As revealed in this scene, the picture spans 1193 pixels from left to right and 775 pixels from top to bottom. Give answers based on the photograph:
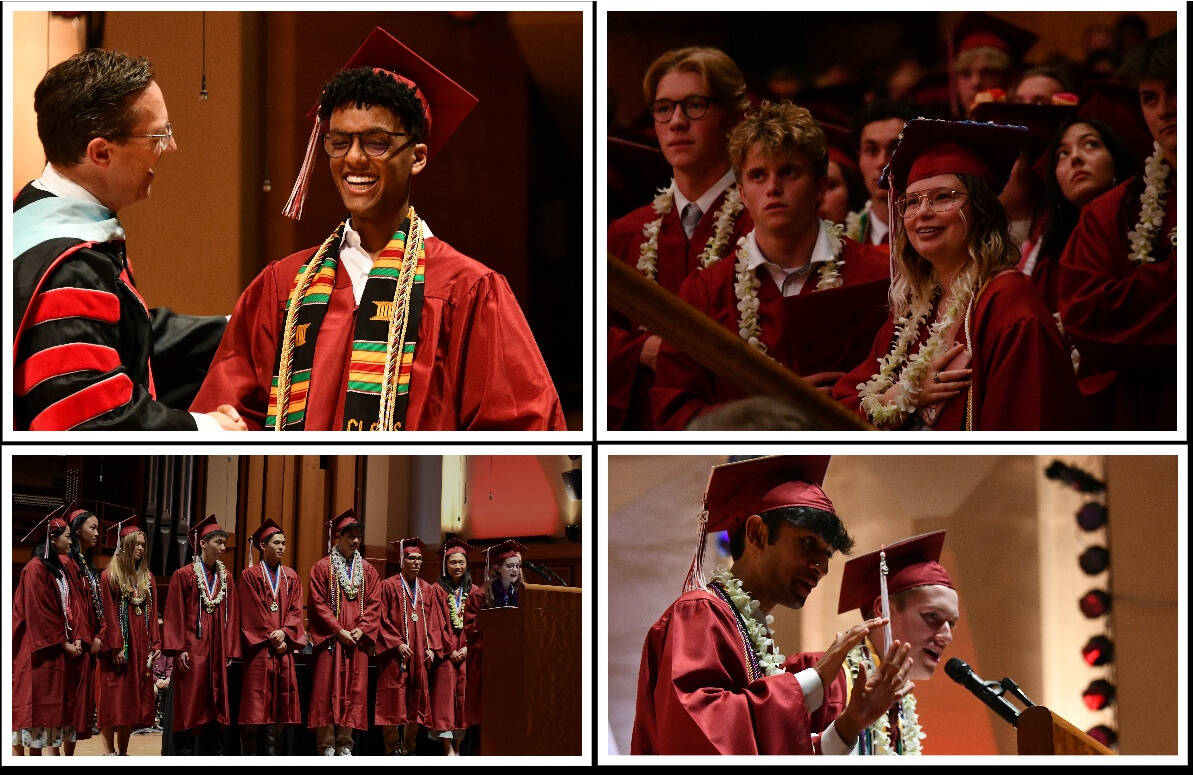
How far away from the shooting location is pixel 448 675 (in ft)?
10.7

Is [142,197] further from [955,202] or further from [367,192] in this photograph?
[955,202]

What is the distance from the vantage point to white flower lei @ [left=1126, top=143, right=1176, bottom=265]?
10.8 ft

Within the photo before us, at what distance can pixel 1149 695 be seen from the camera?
128 inches

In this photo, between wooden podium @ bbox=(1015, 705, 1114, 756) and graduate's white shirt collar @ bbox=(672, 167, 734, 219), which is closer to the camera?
wooden podium @ bbox=(1015, 705, 1114, 756)

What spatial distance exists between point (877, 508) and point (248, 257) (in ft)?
5.09

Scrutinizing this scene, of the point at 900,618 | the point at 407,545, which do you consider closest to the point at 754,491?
the point at 900,618

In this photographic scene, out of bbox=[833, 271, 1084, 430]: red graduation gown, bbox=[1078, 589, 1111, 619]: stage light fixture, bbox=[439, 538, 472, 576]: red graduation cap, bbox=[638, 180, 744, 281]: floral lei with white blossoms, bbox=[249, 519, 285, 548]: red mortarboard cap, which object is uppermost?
bbox=[638, 180, 744, 281]: floral lei with white blossoms

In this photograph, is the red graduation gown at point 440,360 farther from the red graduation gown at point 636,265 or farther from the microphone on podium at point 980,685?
the microphone on podium at point 980,685

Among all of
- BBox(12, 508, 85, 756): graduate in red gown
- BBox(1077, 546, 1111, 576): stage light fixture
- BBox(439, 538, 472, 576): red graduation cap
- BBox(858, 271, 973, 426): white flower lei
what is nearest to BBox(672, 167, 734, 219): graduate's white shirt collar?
BBox(858, 271, 973, 426): white flower lei

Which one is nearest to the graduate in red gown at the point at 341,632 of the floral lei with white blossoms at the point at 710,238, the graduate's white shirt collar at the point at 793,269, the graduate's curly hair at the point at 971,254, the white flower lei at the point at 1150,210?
the floral lei with white blossoms at the point at 710,238

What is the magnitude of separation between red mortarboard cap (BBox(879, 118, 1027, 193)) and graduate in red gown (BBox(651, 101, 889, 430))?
0.18 meters

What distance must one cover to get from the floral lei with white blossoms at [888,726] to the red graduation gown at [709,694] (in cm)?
13

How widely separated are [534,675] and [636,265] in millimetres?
973

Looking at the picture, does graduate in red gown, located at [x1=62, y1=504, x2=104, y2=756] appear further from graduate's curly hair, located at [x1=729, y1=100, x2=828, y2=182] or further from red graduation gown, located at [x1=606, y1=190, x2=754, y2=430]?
graduate's curly hair, located at [x1=729, y1=100, x2=828, y2=182]
